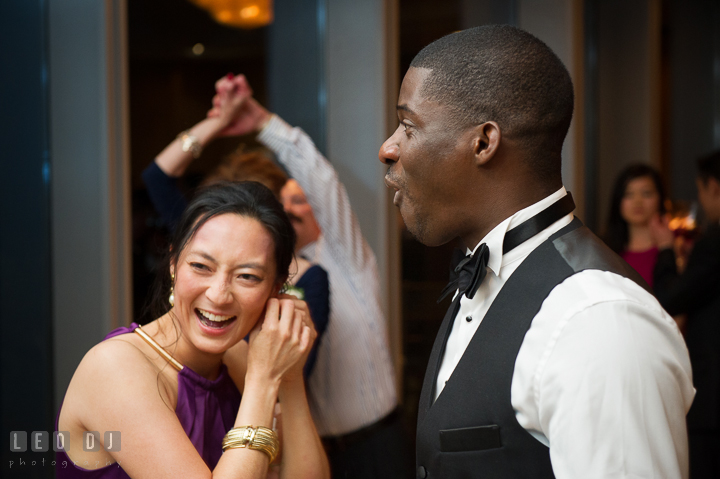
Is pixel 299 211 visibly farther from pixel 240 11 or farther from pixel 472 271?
pixel 472 271

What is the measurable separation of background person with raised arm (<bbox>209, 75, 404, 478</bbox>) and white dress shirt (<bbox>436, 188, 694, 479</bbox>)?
138cm

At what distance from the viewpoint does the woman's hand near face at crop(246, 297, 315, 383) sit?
4.47ft

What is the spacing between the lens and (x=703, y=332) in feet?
10.1

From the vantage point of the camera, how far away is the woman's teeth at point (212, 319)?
1369 millimetres

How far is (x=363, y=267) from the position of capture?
2391 mm

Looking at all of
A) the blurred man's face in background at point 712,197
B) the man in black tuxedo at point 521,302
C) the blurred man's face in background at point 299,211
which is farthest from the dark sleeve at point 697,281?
the man in black tuxedo at point 521,302

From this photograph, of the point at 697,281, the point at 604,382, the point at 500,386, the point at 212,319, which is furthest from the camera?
the point at 697,281

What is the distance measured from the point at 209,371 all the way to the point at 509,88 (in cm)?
94

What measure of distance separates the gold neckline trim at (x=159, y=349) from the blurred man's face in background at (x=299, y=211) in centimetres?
95

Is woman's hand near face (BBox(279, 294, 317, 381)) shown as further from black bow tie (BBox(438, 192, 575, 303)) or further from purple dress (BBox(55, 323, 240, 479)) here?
black bow tie (BBox(438, 192, 575, 303))

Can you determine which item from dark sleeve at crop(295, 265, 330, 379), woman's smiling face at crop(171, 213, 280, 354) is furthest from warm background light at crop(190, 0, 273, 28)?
woman's smiling face at crop(171, 213, 280, 354)

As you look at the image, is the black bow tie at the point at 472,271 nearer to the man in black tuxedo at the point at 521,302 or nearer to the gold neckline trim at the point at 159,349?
the man in black tuxedo at the point at 521,302

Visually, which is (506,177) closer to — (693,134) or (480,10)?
(480,10)

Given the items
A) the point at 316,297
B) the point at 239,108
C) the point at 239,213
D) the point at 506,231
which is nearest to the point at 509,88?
the point at 506,231
